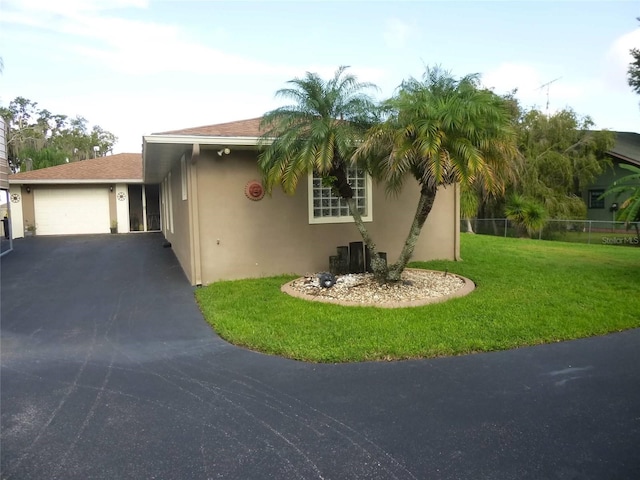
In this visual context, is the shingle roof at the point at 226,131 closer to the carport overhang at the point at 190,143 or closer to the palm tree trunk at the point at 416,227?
the carport overhang at the point at 190,143

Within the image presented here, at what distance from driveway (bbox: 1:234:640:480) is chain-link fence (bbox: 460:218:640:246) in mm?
13128

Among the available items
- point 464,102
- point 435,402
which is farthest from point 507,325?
point 464,102

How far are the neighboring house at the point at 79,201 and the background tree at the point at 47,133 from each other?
21.3 m

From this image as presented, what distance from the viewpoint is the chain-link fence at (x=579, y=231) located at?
54.6ft

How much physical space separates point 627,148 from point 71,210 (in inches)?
1120

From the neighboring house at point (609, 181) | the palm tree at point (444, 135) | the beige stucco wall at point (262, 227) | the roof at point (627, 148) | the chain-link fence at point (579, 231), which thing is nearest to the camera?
the palm tree at point (444, 135)

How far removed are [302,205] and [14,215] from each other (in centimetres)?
1490

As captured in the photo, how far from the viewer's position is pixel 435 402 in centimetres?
372

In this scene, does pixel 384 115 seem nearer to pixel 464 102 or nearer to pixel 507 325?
pixel 464 102

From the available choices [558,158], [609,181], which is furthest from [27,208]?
[609,181]

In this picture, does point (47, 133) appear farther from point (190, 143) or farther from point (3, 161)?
point (190, 143)

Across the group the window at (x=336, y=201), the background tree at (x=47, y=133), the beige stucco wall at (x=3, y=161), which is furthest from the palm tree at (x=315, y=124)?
the background tree at (x=47, y=133)

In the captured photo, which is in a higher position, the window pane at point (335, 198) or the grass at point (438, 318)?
the window pane at point (335, 198)

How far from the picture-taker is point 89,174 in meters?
19.3
